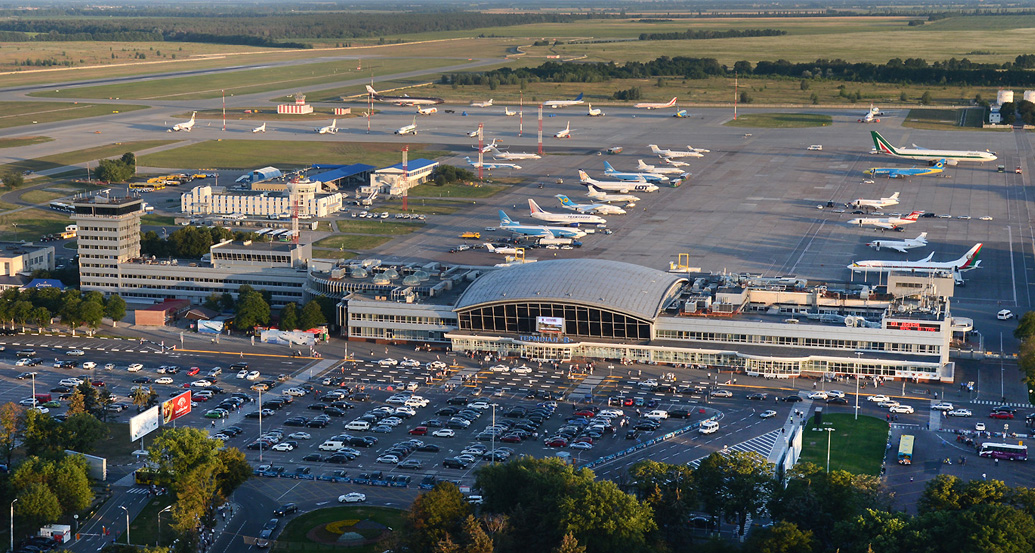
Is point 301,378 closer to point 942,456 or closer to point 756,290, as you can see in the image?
point 756,290

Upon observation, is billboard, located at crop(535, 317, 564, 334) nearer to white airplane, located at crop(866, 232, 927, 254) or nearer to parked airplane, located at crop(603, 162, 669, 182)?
white airplane, located at crop(866, 232, 927, 254)

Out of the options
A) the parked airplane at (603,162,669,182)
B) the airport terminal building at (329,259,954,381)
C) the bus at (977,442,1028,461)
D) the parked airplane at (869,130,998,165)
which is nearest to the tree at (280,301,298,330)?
the airport terminal building at (329,259,954,381)

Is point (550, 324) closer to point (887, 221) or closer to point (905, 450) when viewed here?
point (905, 450)

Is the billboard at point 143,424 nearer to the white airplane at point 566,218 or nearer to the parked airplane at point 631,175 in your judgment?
the white airplane at point 566,218

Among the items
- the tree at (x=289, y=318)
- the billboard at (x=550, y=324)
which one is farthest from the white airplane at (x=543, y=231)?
the tree at (x=289, y=318)

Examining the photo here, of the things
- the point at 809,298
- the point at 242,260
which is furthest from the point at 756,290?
the point at 242,260

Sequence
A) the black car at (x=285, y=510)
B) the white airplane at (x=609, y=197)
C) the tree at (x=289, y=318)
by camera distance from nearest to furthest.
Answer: the black car at (x=285, y=510), the tree at (x=289, y=318), the white airplane at (x=609, y=197)
